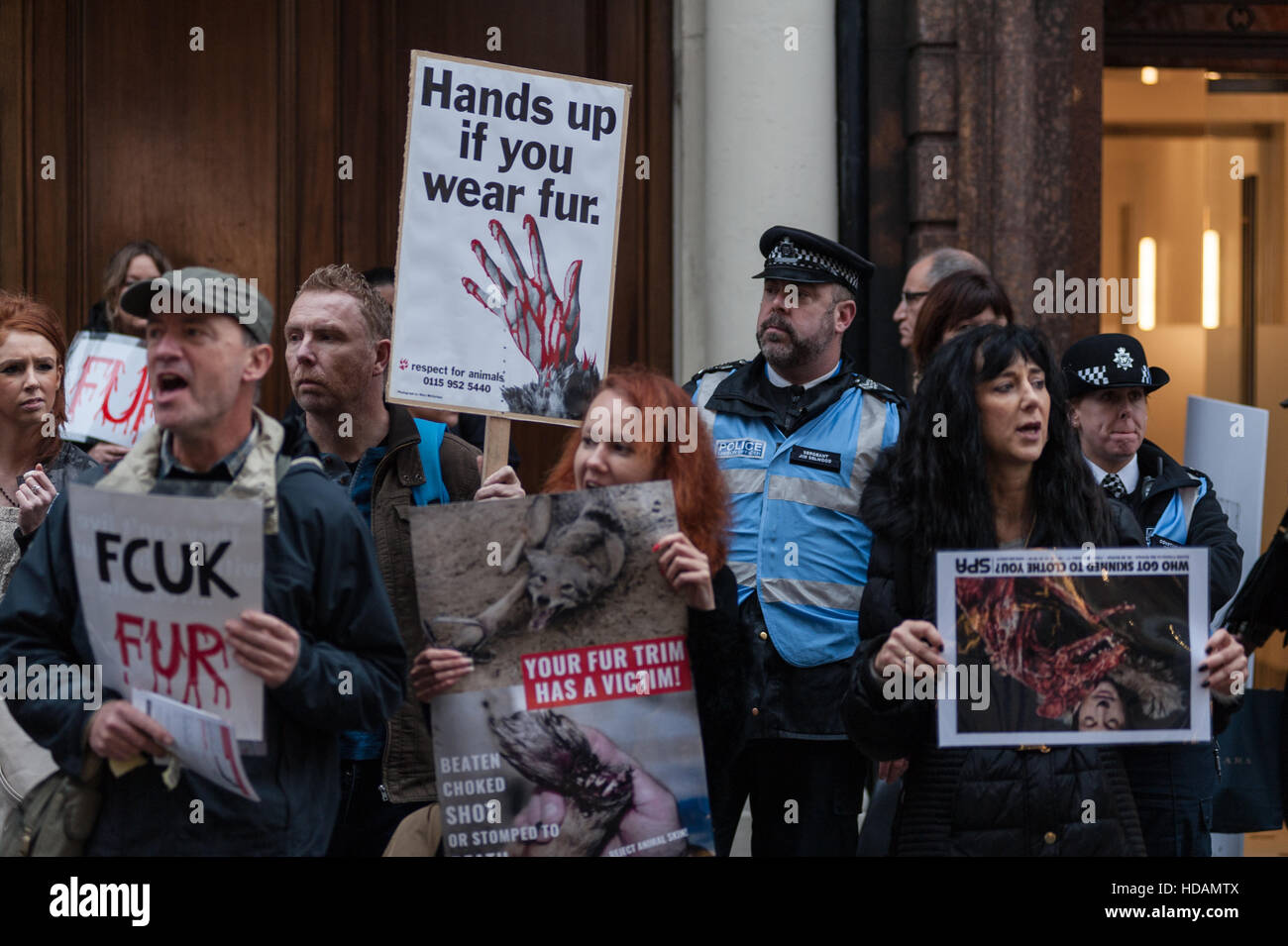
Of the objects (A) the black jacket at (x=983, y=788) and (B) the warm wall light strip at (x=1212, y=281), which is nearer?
(A) the black jacket at (x=983, y=788)

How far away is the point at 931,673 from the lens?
11.4ft

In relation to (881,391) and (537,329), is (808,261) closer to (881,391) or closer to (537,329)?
(881,391)

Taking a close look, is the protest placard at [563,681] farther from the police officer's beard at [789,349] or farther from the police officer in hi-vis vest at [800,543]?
the police officer's beard at [789,349]

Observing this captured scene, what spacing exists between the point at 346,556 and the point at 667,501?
2.48ft

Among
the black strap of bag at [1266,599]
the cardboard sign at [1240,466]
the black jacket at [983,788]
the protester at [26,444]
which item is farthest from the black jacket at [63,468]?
the cardboard sign at [1240,466]

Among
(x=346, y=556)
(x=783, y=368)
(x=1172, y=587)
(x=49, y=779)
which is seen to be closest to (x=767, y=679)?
(x=783, y=368)

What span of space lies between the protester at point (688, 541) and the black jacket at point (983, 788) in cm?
30

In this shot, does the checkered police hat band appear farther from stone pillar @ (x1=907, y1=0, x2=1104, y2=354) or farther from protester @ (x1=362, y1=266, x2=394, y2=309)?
stone pillar @ (x1=907, y1=0, x2=1104, y2=354)

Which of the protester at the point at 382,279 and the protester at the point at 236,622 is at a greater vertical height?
the protester at the point at 382,279

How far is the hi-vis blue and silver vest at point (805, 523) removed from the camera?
→ 4531mm

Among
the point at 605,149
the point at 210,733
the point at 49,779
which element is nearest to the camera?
the point at 210,733

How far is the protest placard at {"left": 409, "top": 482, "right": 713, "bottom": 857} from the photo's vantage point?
3469 mm

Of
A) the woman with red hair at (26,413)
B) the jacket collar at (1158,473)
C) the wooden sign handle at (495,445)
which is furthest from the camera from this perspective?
the jacket collar at (1158,473)

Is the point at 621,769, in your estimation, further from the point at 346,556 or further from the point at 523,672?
the point at 346,556
